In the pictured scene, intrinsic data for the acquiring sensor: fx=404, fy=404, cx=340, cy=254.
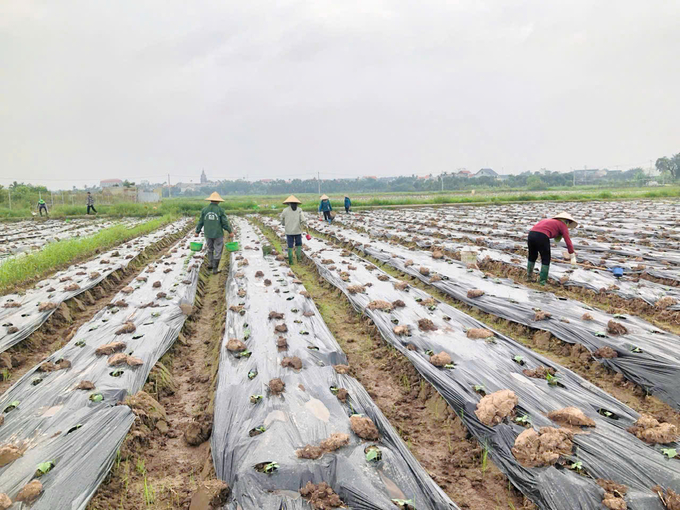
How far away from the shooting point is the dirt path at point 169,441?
9.36 ft

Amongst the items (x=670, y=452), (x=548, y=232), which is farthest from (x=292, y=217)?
(x=670, y=452)

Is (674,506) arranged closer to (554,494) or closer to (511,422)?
(554,494)

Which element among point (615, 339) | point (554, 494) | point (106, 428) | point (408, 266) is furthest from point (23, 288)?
point (615, 339)

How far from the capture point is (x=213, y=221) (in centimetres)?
898

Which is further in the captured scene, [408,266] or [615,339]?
[408,266]

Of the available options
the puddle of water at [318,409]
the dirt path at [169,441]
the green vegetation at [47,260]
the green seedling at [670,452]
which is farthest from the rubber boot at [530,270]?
the green vegetation at [47,260]

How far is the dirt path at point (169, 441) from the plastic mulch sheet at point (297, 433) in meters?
0.29

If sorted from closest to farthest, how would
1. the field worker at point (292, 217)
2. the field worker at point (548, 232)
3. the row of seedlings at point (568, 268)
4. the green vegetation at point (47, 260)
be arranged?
the row of seedlings at point (568, 268) → the field worker at point (548, 232) → the green vegetation at point (47, 260) → the field worker at point (292, 217)

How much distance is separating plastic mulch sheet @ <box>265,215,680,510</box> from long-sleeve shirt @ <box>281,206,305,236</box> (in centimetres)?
412

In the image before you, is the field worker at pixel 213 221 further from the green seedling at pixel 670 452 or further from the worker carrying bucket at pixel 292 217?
the green seedling at pixel 670 452

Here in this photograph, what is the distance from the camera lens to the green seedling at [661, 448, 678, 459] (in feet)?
8.76

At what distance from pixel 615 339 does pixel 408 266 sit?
5.16m

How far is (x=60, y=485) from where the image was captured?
8.56ft

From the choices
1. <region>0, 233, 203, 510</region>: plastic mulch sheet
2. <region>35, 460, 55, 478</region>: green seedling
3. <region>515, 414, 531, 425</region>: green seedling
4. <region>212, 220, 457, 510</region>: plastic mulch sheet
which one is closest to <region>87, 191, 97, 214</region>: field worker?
<region>0, 233, 203, 510</region>: plastic mulch sheet
